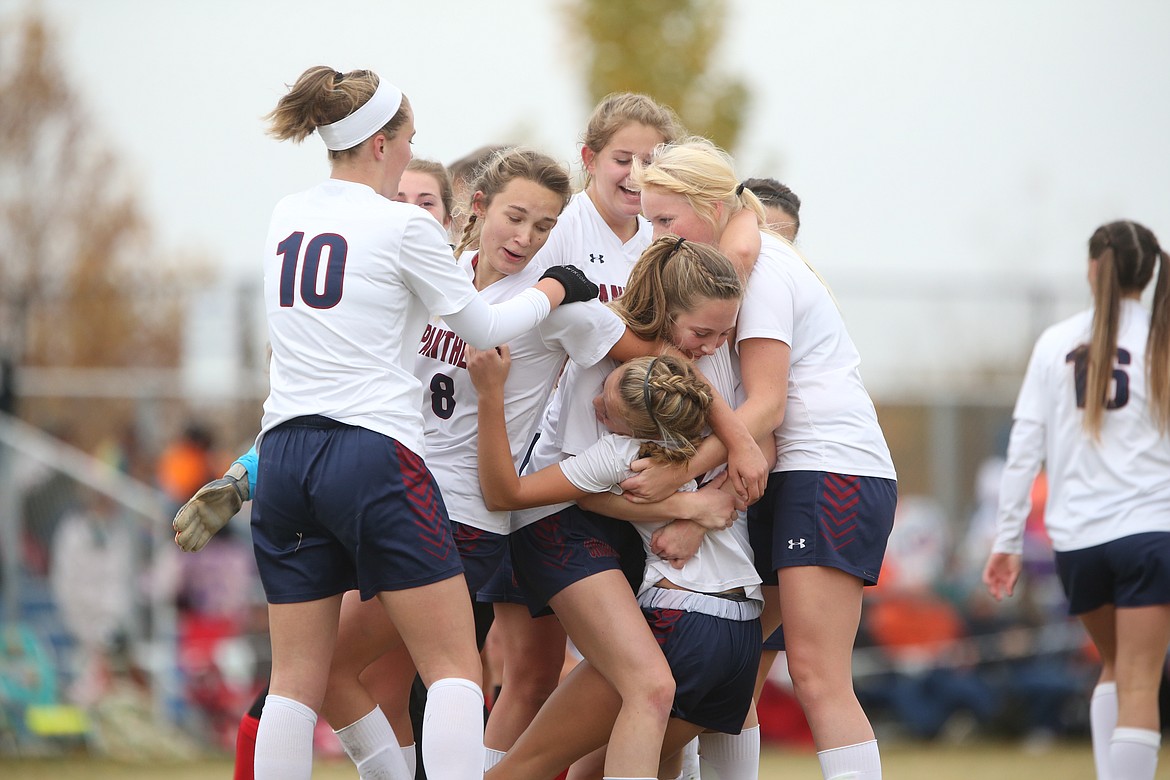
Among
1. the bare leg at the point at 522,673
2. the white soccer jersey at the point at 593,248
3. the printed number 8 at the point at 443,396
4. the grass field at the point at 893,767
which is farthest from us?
the grass field at the point at 893,767

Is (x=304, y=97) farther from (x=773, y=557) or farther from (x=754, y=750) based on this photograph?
(x=754, y=750)

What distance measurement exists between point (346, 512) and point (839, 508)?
1.35 metres

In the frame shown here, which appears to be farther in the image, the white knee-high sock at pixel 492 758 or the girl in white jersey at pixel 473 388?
the white knee-high sock at pixel 492 758

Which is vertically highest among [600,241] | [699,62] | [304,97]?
[699,62]

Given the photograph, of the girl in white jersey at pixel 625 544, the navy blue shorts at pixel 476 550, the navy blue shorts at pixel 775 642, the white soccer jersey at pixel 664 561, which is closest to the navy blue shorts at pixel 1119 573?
the navy blue shorts at pixel 775 642

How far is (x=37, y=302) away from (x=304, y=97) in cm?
1159

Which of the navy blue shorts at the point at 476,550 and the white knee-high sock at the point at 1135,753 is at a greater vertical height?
the navy blue shorts at the point at 476,550

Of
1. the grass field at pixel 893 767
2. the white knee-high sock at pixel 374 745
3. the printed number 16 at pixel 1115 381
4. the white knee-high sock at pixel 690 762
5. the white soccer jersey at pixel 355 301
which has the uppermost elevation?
the white soccer jersey at pixel 355 301

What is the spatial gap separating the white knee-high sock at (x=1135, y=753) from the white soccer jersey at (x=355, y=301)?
2.85m

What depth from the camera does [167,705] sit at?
29.1 feet

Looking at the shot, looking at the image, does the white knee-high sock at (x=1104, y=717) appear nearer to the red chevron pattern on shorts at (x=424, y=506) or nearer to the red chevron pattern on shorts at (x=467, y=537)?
the red chevron pattern on shorts at (x=467, y=537)

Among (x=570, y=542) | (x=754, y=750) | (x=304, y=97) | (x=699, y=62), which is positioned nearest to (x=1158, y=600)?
(x=754, y=750)

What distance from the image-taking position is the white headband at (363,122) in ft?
11.6

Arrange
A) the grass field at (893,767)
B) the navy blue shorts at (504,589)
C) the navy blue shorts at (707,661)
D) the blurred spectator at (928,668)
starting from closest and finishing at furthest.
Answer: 1. the navy blue shorts at (707,661)
2. the navy blue shorts at (504,589)
3. the grass field at (893,767)
4. the blurred spectator at (928,668)
